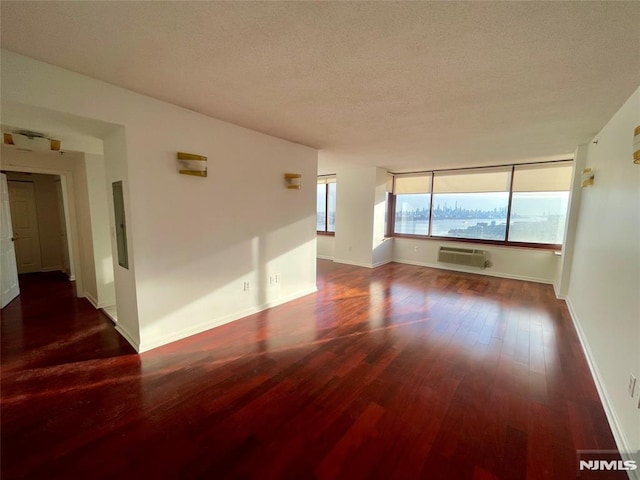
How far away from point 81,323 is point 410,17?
4.29 meters

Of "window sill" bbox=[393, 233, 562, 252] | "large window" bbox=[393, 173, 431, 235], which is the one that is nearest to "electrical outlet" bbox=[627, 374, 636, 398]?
"window sill" bbox=[393, 233, 562, 252]

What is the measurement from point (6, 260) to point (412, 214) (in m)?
7.53

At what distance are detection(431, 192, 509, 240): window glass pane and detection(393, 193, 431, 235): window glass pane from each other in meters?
0.21

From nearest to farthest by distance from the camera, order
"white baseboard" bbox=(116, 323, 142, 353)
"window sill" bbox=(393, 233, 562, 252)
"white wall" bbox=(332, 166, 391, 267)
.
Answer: "white baseboard" bbox=(116, 323, 142, 353), "window sill" bbox=(393, 233, 562, 252), "white wall" bbox=(332, 166, 391, 267)

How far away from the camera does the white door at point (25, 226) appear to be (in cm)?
526

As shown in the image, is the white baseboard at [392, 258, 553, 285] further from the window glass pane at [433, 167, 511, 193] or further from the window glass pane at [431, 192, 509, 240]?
the window glass pane at [433, 167, 511, 193]

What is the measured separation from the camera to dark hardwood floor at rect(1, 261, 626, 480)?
148 centimetres

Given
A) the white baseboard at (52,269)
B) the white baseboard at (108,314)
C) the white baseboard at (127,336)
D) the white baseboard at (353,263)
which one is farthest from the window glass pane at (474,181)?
the white baseboard at (52,269)

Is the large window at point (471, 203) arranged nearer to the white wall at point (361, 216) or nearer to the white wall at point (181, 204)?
the white wall at point (361, 216)

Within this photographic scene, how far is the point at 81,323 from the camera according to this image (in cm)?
316

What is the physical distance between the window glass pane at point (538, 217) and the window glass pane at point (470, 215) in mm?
192

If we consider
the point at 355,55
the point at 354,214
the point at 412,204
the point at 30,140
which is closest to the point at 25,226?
the point at 30,140

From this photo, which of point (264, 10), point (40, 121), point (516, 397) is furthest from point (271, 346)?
point (40, 121)

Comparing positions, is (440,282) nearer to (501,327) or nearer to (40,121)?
(501,327)
